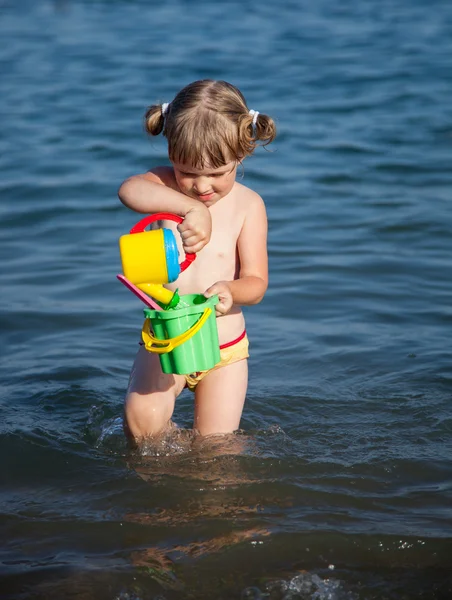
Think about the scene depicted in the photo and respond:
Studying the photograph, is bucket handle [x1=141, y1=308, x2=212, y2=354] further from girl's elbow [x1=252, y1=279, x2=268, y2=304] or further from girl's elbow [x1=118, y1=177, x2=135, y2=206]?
girl's elbow [x1=118, y1=177, x2=135, y2=206]

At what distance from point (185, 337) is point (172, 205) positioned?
0.53 metres

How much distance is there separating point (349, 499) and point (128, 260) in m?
1.24

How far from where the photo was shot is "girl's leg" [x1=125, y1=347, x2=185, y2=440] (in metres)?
3.79

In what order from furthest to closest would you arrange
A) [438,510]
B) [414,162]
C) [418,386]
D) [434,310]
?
1. [414,162]
2. [434,310]
3. [418,386]
4. [438,510]

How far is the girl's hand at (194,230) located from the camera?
338cm

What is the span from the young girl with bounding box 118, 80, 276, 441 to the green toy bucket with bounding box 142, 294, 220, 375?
103mm

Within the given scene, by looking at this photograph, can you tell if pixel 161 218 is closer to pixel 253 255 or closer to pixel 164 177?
pixel 164 177

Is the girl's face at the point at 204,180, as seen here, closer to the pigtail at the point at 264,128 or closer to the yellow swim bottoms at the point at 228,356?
the pigtail at the point at 264,128

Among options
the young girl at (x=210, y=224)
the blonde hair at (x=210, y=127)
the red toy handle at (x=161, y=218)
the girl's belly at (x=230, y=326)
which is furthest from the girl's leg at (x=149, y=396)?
the blonde hair at (x=210, y=127)

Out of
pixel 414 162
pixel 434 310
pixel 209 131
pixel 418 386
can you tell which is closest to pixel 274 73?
pixel 414 162

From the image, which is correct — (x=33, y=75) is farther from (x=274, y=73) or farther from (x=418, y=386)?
(x=418, y=386)

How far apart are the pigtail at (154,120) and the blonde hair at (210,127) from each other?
50 mm

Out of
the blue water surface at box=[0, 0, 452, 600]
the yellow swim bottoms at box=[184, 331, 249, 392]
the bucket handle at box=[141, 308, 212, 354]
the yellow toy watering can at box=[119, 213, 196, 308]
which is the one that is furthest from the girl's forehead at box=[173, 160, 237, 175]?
the blue water surface at box=[0, 0, 452, 600]

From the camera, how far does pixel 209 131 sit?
3.50 m
